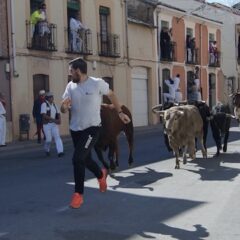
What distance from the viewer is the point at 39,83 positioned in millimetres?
25109

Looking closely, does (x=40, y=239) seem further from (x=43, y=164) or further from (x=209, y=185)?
(x=43, y=164)

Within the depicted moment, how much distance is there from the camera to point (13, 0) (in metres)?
23.1

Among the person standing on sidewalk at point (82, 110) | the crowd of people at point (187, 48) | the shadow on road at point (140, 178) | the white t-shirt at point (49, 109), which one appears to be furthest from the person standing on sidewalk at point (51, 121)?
the crowd of people at point (187, 48)

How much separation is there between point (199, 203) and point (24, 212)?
95.1 inches

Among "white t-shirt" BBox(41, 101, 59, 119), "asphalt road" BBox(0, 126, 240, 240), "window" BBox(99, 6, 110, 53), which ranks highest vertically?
"window" BBox(99, 6, 110, 53)

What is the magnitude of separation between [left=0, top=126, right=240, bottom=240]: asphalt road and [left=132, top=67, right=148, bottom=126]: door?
18229 millimetres

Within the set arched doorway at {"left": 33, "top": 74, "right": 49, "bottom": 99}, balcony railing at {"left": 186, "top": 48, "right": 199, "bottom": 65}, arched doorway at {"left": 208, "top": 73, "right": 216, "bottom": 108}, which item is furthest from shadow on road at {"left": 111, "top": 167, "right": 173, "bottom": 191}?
arched doorway at {"left": 208, "top": 73, "right": 216, "bottom": 108}

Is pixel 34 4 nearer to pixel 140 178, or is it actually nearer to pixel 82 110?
pixel 140 178

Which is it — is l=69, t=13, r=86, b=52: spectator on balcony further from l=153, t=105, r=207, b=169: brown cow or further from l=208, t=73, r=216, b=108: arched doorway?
l=208, t=73, r=216, b=108: arched doorway

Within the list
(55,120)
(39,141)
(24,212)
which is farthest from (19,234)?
(39,141)

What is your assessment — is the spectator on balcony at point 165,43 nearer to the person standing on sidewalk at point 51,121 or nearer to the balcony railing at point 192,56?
the balcony railing at point 192,56

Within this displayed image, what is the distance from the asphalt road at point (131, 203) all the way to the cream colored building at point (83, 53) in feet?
34.2

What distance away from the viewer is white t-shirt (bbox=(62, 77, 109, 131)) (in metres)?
7.81

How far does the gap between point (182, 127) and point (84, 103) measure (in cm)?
497
